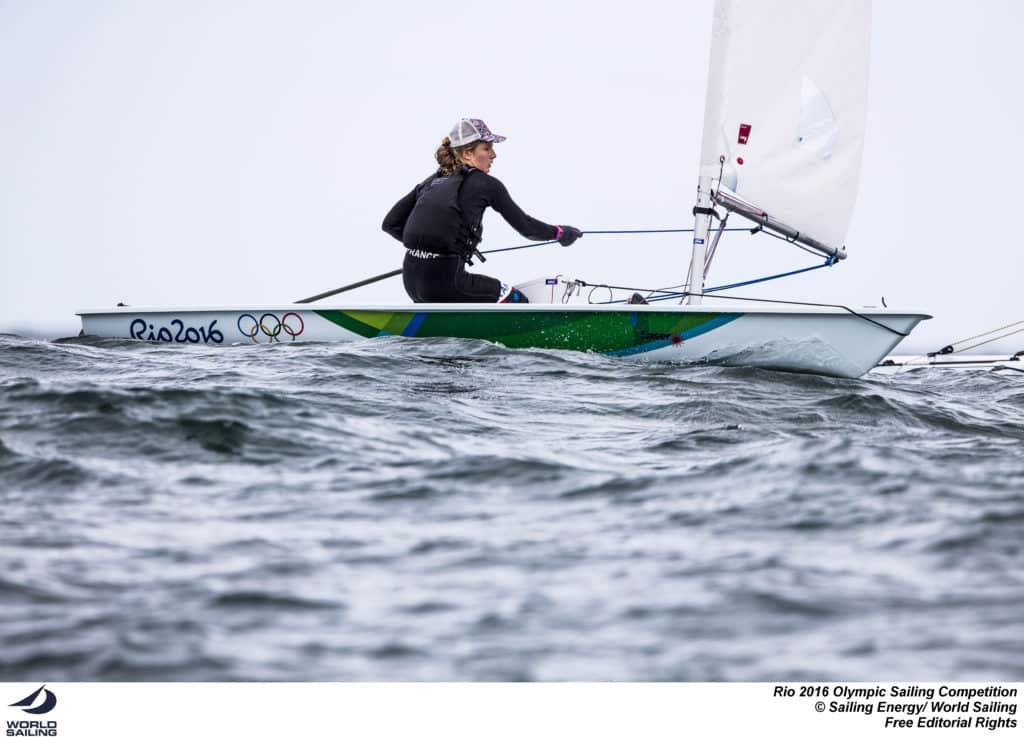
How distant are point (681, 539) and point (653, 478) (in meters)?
0.72

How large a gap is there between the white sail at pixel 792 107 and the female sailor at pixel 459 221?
4.51 ft

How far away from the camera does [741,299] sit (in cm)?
636

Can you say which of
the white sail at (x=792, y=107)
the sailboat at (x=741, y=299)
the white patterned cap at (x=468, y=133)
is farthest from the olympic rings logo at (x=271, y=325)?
the white sail at (x=792, y=107)

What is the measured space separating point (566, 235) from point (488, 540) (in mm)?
4561

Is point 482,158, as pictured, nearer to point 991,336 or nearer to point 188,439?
point 188,439

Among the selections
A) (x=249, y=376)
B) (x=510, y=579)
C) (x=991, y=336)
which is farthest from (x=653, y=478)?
(x=991, y=336)

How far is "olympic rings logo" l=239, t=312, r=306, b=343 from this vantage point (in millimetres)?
6723

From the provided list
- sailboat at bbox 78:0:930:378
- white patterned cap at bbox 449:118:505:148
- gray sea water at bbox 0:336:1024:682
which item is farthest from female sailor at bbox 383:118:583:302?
gray sea water at bbox 0:336:1024:682

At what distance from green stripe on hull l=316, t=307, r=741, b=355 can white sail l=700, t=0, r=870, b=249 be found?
53.4 inches

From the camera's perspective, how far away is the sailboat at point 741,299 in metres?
6.29

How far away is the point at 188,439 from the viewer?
365cm
